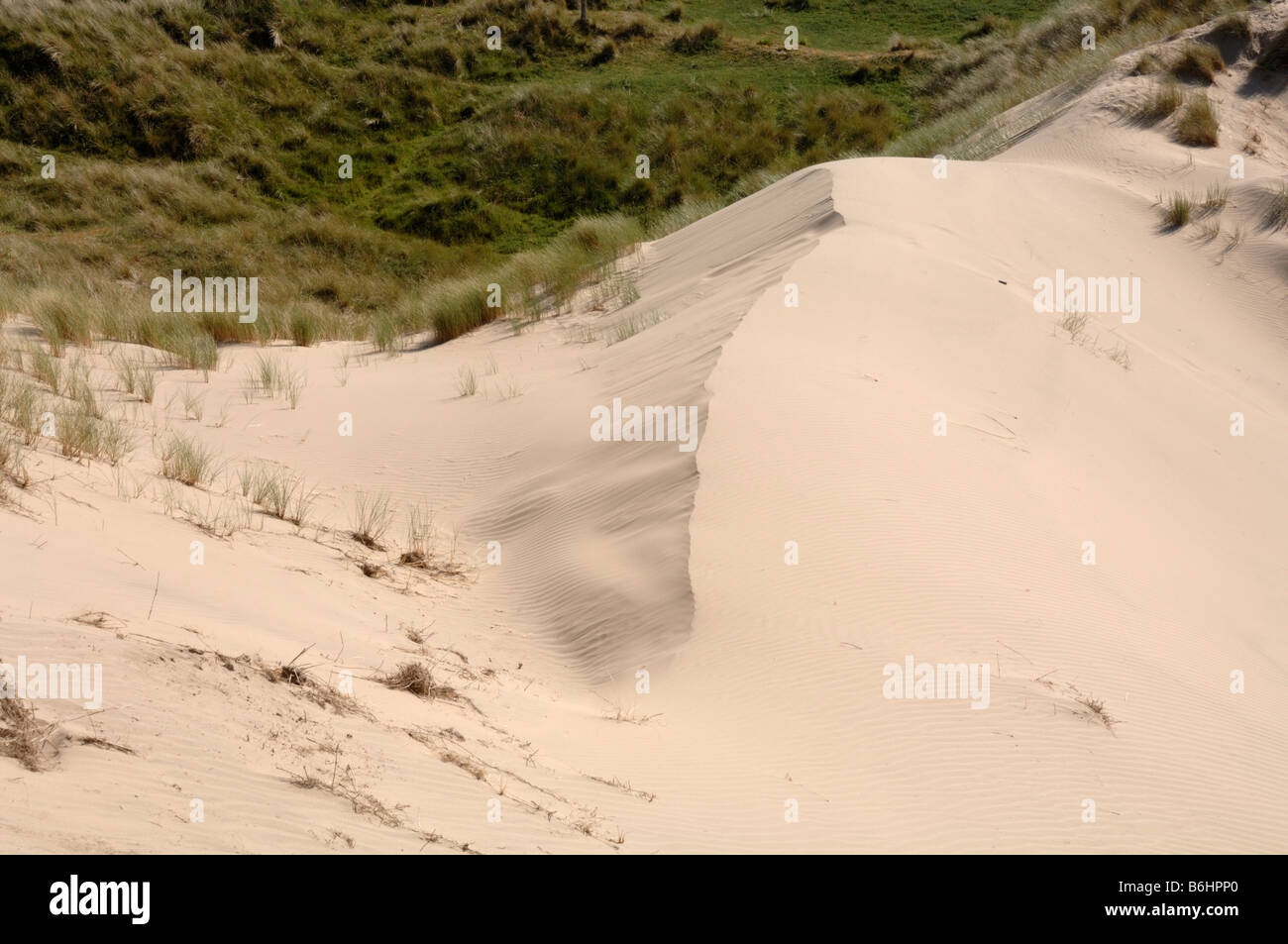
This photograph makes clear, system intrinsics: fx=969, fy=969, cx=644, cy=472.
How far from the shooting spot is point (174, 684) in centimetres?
333

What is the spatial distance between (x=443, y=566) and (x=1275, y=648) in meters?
4.77

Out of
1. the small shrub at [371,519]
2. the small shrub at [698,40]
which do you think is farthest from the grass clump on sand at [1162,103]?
the small shrub at [698,40]

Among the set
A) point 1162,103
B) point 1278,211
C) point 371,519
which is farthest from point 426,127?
point 371,519

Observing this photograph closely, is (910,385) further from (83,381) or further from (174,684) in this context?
(83,381)

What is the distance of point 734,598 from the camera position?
190 inches

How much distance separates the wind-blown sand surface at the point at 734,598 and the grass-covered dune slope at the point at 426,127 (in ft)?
13.9

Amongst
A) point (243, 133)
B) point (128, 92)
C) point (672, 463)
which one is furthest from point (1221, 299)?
point (128, 92)

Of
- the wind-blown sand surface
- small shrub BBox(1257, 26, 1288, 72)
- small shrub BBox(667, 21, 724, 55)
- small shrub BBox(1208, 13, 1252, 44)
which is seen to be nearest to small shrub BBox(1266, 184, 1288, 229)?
the wind-blown sand surface

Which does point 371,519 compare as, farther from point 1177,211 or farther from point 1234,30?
point 1234,30

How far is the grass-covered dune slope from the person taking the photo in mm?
14125

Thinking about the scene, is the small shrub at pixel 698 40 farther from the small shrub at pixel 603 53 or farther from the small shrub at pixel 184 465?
the small shrub at pixel 184 465

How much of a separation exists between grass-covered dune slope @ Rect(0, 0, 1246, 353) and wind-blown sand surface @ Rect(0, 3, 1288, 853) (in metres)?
4.24

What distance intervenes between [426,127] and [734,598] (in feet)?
60.8

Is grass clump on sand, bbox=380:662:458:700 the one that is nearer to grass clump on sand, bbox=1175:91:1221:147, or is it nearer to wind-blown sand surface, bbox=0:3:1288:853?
wind-blown sand surface, bbox=0:3:1288:853
